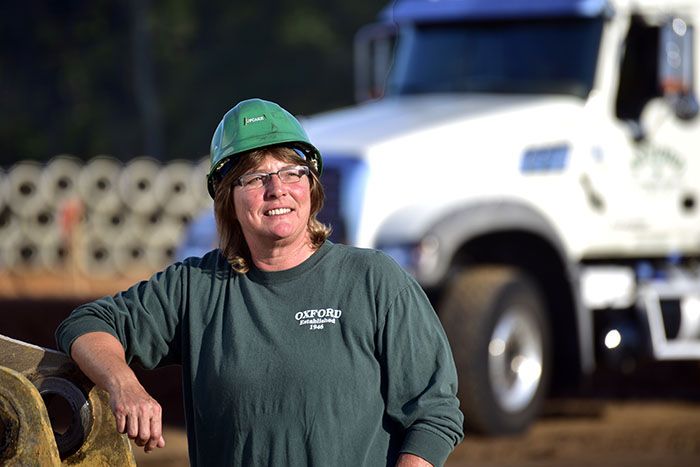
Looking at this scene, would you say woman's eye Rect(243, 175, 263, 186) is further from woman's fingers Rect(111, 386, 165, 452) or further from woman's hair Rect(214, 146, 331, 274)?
woman's fingers Rect(111, 386, 165, 452)

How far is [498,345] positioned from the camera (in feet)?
36.0

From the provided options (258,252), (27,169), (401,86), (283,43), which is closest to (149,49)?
(283,43)

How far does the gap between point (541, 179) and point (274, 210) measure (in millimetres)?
8052

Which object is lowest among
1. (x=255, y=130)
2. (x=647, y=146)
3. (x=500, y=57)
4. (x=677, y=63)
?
Result: (x=647, y=146)

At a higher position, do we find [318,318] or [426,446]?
[318,318]

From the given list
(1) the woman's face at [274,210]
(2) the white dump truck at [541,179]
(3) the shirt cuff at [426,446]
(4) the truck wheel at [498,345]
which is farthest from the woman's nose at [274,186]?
(2) the white dump truck at [541,179]

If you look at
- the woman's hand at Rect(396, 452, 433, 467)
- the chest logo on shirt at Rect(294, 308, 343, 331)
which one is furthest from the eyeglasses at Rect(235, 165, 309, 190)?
the woman's hand at Rect(396, 452, 433, 467)

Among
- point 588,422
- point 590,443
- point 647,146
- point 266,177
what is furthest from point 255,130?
point 588,422

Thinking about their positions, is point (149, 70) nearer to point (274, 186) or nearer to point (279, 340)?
point (274, 186)

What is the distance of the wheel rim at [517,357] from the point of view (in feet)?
36.0

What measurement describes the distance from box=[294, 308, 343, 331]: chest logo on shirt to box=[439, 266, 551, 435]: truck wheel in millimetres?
6960

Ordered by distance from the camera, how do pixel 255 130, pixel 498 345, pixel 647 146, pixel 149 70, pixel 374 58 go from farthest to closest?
pixel 149 70, pixel 374 58, pixel 647 146, pixel 498 345, pixel 255 130

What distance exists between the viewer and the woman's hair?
378cm

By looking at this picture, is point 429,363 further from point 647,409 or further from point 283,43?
point 283,43
